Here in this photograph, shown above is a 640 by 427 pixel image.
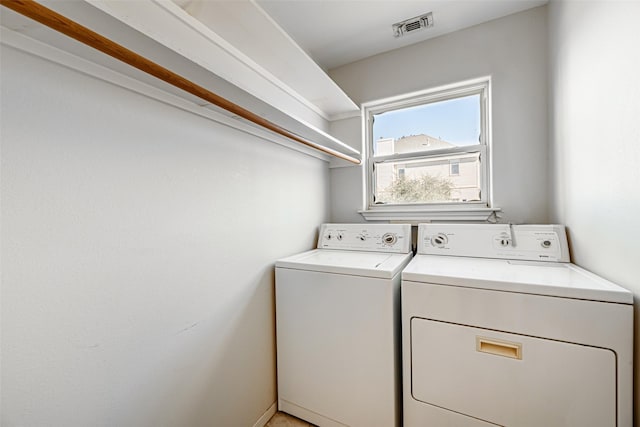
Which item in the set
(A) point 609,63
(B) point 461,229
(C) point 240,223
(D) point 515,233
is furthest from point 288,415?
(A) point 609,63

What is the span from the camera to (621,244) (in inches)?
35.5

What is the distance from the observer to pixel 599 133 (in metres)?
1.03

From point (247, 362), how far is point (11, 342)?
0.93 metres

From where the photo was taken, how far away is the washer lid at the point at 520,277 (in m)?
0.91

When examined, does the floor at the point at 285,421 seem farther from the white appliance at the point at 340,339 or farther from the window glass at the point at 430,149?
the window glass at the point at 430,149

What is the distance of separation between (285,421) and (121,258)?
1309 mm

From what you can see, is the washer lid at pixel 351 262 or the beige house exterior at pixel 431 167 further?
the beige house exterior at pixel 431 167

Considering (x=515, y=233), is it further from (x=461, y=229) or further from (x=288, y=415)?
(x=288, y=415)

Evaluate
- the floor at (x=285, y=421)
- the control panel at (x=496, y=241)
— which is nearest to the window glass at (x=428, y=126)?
the control panel at (x=496, y=241)

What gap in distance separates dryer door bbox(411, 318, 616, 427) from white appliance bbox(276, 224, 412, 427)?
0.14 m

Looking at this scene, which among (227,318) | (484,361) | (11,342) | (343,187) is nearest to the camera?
(11,342)

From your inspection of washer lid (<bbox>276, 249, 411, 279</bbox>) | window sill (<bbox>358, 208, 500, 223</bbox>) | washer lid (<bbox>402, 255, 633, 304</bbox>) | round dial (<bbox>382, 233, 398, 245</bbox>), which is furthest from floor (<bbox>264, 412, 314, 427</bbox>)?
window sill (<bbox>358, 208, 500, 223</bbox>)

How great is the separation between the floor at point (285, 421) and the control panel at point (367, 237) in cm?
106

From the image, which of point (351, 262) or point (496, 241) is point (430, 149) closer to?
point (496, 241)
